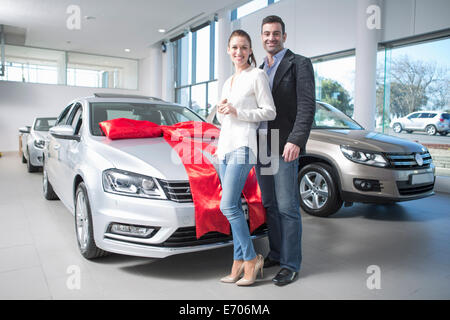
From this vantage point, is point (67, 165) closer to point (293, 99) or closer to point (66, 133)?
point (66, 133)

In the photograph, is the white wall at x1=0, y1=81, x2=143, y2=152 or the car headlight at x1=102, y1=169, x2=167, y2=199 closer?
the car headlight at x1=102, y1=169, x2=167, y2=199

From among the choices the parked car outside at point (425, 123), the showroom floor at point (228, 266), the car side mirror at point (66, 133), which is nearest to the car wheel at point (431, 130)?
the parked car outside at point (425, 123)

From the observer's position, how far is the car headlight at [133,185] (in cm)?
218

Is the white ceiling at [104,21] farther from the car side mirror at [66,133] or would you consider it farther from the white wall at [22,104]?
the car side mirror at [66,133]

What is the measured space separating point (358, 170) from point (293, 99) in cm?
170

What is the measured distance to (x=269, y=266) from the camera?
2.52 m

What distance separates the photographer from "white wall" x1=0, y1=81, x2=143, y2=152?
1270 centimetres

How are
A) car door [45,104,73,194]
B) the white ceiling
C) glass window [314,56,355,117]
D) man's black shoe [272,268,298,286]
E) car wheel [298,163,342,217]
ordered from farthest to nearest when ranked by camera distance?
the white ceiling → glass window [314,56,355,117] → car wheel [298,163,342,217] → car door [45,104,73,194] → man's black shoe [272,268,298,286]

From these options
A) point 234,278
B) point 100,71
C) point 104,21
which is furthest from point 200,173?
point 100,71

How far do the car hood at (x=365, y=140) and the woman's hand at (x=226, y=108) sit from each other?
2130 millimetres

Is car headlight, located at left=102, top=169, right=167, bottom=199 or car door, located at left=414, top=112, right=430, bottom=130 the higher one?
car door, located at left=414, top=112, right=430, bottom=130

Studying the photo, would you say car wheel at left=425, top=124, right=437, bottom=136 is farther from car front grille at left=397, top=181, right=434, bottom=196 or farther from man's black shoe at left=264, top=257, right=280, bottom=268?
man's black shoe at left=264, top=257, right=280, bottom=268

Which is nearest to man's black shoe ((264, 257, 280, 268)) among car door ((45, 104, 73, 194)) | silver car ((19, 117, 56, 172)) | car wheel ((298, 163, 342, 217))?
car wheel ((298, 163, 342, 217))

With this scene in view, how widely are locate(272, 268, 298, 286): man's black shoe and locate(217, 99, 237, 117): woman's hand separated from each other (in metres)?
1.07
